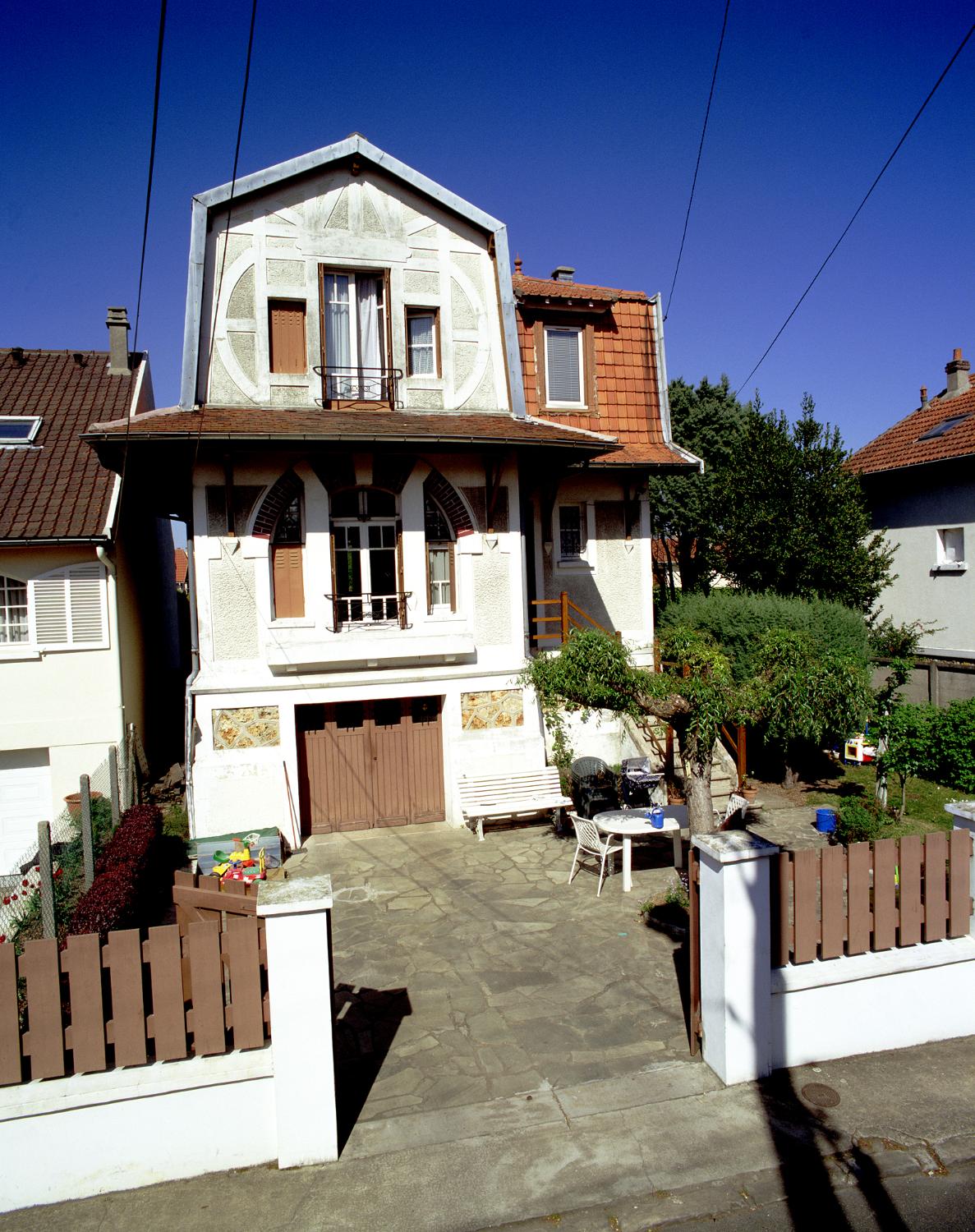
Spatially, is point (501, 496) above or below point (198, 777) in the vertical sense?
above

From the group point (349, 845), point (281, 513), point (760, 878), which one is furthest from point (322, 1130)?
point (281, 513)

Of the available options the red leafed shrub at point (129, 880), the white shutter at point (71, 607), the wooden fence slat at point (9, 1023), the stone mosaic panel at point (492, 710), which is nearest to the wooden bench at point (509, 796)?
the stone mosaic panel at point (492, 710)

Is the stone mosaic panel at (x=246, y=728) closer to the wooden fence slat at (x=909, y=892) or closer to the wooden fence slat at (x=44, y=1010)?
the wooden fence slat at (x=44, y=1010)

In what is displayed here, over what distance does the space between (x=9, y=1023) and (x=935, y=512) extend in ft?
66.8

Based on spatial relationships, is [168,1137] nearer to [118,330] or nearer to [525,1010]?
[525,1010]

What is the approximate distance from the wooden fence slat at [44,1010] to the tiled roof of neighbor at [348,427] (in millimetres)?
7167

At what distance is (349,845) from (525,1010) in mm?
5366

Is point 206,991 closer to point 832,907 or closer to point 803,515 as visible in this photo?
point 832,907

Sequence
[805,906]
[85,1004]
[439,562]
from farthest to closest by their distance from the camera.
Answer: [439,562]
[805,906]
[85,1004]

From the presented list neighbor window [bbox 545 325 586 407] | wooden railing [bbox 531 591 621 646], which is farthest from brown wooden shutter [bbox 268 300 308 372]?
wooden railing [bbox 531 591 621 646]

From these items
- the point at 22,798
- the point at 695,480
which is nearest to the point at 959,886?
the point at 22,798

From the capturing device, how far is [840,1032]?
18.6 ft

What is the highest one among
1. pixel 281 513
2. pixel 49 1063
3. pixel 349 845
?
pixel 281 513

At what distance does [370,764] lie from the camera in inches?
482
